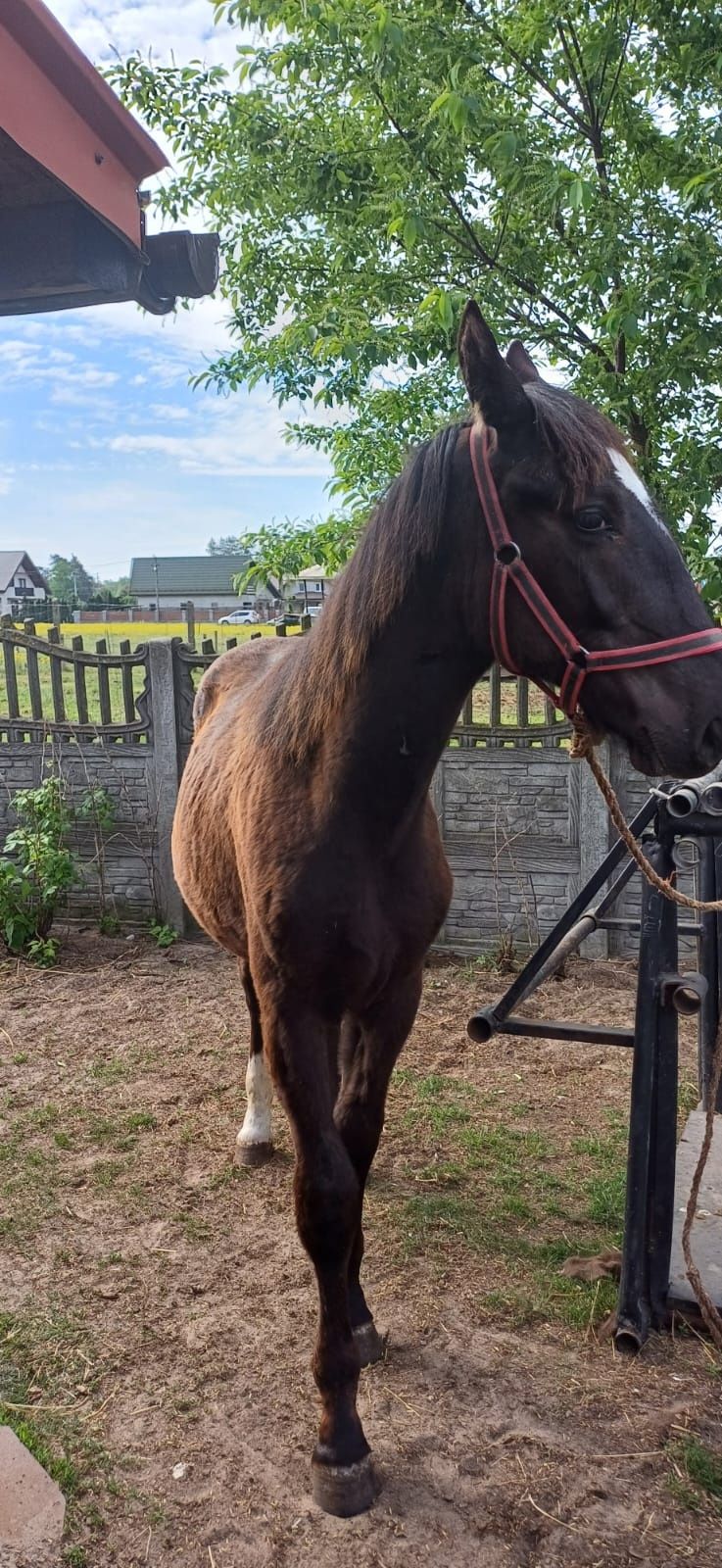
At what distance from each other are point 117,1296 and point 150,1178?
26.8 inches

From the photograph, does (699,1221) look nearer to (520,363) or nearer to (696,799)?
(696,799)

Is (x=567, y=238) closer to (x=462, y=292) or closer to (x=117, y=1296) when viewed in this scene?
(x=462, y=292)

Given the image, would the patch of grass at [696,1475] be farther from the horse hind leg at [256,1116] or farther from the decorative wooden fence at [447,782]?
the decorative wooden fence at [447,782]

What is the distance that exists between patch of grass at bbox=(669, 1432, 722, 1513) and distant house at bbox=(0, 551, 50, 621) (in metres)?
28.8

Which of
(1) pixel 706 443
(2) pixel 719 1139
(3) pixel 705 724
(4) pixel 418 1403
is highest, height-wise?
(1) pixel 706 443

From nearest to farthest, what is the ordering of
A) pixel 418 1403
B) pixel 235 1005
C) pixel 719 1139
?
pixel 418 1403 → pixel 719 1139 → pixel 235 1005

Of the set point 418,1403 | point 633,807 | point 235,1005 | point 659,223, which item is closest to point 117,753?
point 235,1005

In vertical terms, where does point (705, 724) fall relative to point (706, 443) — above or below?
below

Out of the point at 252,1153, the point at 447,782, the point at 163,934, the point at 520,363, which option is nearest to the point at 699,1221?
the point at 252,1153

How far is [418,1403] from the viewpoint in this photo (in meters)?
2.42

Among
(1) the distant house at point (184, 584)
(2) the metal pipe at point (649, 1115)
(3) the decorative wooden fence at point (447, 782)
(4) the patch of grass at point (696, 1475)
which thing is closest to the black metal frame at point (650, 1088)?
(2) the metal pipe at point (649, 1115)

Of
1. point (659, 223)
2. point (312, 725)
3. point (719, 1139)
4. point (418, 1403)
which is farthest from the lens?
point (659, 223)

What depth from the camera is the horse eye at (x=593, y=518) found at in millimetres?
1770

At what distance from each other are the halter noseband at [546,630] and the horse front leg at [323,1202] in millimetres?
946
